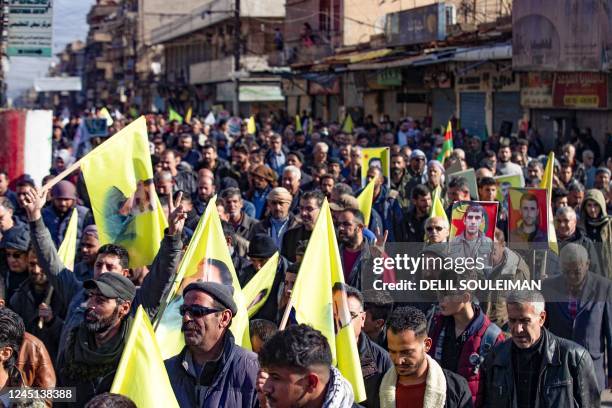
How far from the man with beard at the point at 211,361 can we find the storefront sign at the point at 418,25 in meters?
24.4

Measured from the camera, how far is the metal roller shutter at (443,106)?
3091 cm

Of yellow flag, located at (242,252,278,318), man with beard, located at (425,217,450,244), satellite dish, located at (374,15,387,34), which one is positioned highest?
satellite dish, located at (374,15,387,34)

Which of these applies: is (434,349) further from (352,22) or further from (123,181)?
(352,22)

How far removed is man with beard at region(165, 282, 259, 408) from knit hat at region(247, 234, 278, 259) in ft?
8.18

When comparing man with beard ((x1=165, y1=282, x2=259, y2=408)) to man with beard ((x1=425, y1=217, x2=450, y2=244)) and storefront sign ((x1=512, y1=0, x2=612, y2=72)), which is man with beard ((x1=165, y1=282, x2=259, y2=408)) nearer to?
man with beard ((x1=425, y1=217, x2=450, y2=244))

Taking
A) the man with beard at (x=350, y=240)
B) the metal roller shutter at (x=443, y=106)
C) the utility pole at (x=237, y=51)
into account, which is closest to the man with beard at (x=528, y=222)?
the man with beard at (x=350, y=240)

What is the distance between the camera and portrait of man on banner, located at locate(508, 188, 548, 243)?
358 inches

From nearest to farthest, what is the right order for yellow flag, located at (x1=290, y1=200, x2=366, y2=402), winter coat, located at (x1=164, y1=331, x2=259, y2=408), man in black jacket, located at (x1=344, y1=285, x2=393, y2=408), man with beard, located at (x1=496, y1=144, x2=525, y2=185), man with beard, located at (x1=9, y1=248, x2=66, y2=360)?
1. winter coat, located at (x1=164, y1=331, x2=259, y2=408)
2. man in black jacket, located at (x1=344, y1=285, x2=393, y2=408)
3. yellow flag, located at (x1=290, y1=200, x2=366, y2=402)
4. man with beard, located at (x1=9, y1=248, x2=66, y2=360)
5. man with beard, located at (x1=496, y1=144, x2=525, y2=185)

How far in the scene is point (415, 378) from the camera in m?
5.05

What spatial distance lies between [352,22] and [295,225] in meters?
32.9

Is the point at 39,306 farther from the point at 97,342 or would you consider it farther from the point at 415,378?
the point at 415,378

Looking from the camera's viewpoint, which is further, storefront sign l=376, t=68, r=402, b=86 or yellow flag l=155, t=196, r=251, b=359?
storefront sign l=376, t=68, r=402, b=86

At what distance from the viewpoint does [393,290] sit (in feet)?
22.5

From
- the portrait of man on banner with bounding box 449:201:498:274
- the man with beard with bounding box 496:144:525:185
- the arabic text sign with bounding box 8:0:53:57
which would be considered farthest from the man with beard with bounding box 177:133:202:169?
the portrait of man on banner with bounding box 449:201:498:274
